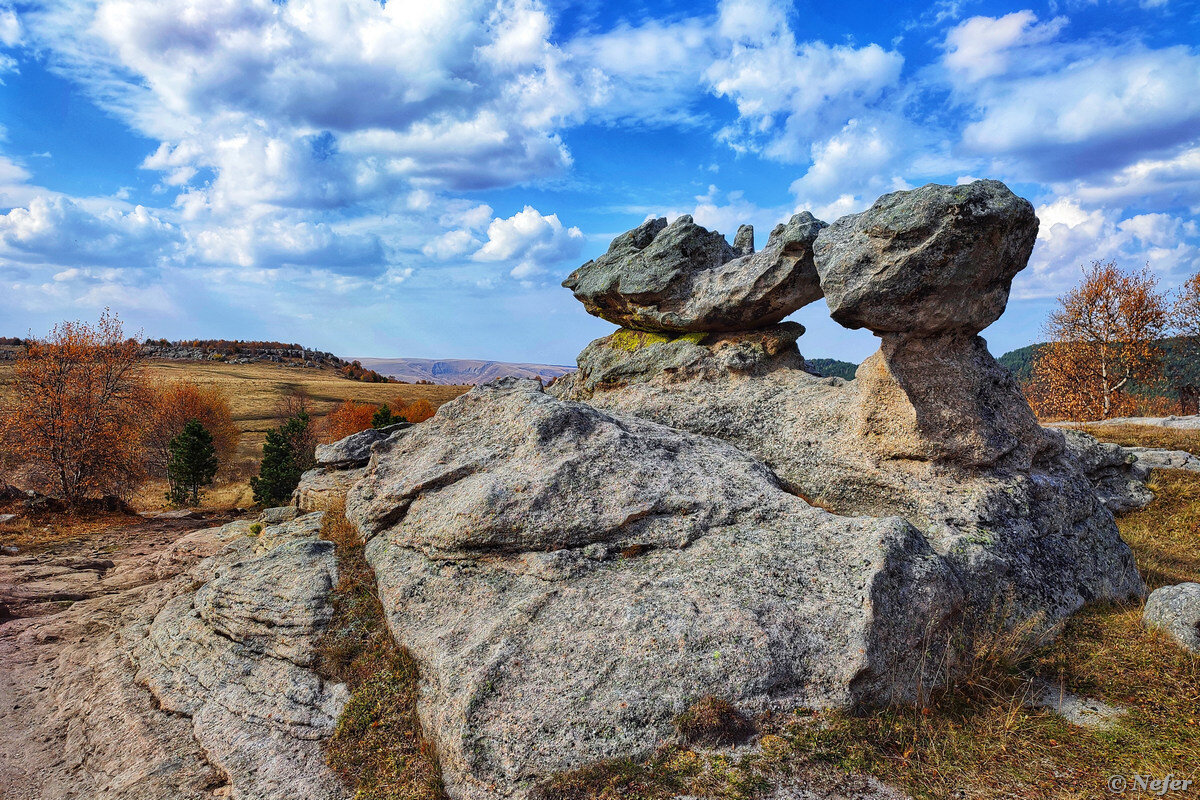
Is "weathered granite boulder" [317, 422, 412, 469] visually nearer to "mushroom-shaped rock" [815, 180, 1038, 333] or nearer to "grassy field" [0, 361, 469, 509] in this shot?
"mushroom-shaped rock" [815, 180, 1038, 333]

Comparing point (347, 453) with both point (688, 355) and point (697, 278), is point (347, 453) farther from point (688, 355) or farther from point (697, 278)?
point (697, 278)

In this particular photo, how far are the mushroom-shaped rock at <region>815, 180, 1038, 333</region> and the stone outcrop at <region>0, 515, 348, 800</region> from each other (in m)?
11.8

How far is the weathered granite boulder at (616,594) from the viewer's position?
25.7 ft

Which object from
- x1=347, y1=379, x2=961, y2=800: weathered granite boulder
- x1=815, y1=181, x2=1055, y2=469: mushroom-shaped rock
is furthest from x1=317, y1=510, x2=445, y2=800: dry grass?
x1=815, y1=181, x2=1055, y2=469: mushroom-shaped rock

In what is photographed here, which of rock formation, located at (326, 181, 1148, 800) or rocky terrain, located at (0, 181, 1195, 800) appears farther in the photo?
rocky terrain, located at (0, 181, 1195, 800)

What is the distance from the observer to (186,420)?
7031cm

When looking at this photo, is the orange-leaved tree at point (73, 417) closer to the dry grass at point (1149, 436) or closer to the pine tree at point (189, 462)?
the pine tree at point (189, 462)

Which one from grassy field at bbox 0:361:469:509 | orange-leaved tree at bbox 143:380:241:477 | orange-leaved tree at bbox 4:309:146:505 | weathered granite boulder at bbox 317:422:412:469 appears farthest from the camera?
grassy field at bbox 0:361:469:509

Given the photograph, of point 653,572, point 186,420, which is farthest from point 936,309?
point 186,420

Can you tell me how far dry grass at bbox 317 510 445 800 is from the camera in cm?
808

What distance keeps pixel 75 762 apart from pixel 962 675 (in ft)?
48.2

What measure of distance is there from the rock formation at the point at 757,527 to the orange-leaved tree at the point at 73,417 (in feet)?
100

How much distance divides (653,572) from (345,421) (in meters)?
93.2

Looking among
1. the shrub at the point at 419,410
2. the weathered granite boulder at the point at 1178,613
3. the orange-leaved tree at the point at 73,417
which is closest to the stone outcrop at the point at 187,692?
the weathered granite boulder at the point at 1178,613
